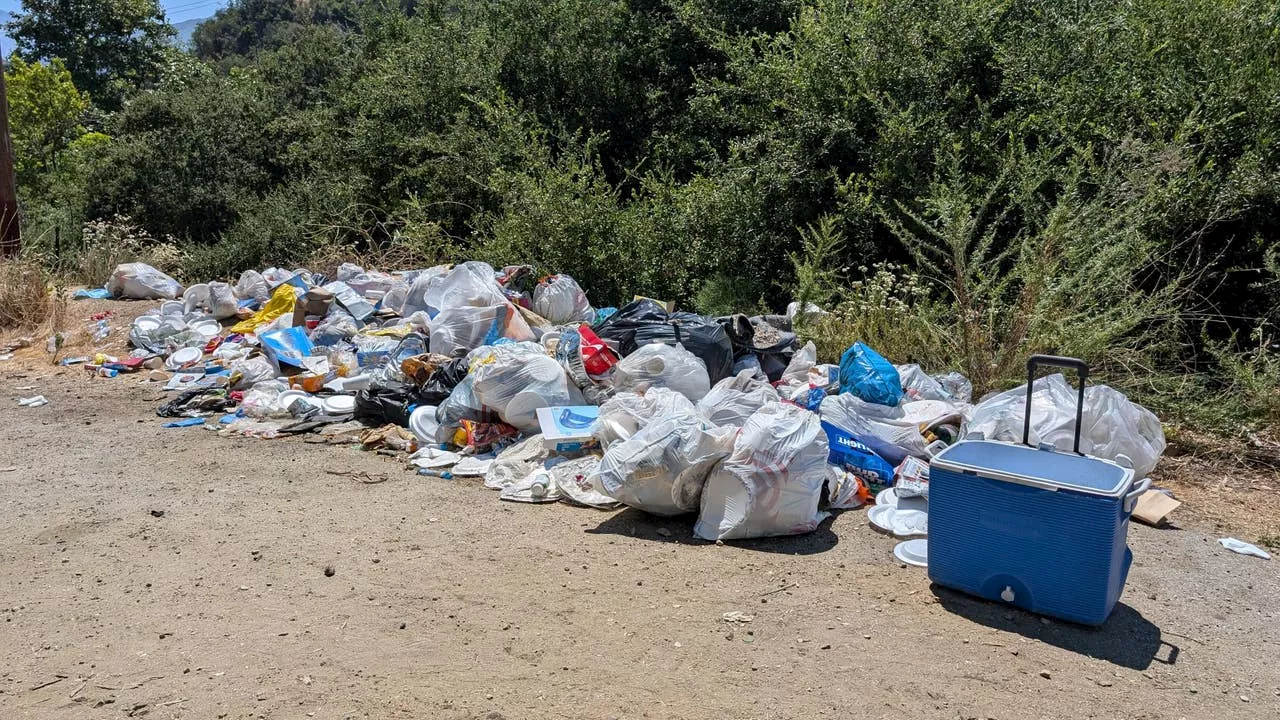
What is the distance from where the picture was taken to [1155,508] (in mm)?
4438

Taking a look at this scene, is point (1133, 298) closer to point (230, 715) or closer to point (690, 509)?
point (690, 509)

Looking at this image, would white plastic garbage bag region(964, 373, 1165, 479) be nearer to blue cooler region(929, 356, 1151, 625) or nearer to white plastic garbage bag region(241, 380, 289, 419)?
blue cooler region(929, 356, 1151, 625)

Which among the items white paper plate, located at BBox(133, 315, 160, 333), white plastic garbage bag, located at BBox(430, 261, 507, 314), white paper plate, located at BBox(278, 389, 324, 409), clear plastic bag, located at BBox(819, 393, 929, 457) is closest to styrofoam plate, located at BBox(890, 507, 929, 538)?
clear plastic bag, located at BBox(819, 393, 929, 457)

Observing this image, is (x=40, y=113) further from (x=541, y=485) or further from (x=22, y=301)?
(x=541, y=485)

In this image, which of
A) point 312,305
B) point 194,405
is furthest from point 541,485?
point 312,305

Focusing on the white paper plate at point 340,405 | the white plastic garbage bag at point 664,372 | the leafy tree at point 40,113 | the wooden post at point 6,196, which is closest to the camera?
the white plastic garbage bag at point 664,372

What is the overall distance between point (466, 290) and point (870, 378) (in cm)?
308

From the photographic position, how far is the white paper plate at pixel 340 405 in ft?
20.5

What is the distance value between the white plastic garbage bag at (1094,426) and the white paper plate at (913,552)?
2.78 feet

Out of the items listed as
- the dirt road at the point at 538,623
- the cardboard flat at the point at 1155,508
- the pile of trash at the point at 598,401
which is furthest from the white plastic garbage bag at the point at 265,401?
the cardboard flat at the point at 1155,508

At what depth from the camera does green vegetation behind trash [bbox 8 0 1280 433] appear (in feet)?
19.6

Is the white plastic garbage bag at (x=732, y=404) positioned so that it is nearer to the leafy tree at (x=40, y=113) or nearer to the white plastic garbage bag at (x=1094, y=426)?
the white plastic garbage bag at (x=1094, y=426)

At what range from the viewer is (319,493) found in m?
4.93

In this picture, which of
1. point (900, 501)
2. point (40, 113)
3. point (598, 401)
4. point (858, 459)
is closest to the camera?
point (900, 501)
